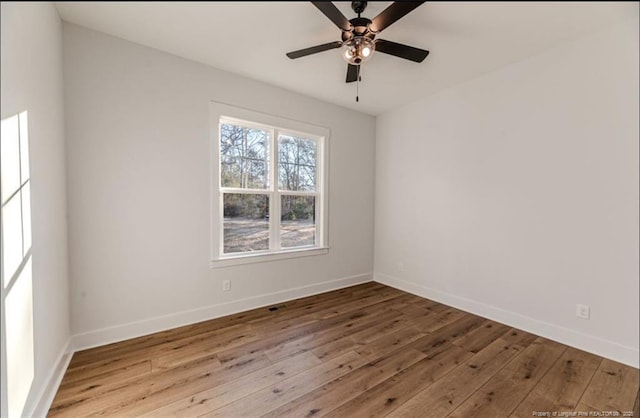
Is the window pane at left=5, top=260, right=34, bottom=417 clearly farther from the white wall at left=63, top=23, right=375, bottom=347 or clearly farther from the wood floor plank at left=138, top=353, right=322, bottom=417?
the white wall at left=63, top=23, right=375, bottom=347

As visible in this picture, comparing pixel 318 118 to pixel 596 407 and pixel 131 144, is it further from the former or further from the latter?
pixel 596 407

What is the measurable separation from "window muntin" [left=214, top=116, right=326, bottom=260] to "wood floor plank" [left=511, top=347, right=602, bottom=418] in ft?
7.91

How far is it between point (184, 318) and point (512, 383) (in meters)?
2.65

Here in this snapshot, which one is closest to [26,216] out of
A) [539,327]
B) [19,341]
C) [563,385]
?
[19,341]

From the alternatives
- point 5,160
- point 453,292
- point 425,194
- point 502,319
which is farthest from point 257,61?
point 502,319

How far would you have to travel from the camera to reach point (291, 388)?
1717mm

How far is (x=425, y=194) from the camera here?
3.38 m

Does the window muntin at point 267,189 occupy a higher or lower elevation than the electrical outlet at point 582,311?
higher

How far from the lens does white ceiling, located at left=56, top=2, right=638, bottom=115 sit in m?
0.52

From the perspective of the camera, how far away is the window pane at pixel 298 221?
3.32 metres

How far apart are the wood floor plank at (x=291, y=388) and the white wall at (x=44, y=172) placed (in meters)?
1.00

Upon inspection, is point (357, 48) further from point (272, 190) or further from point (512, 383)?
point (512, 383)

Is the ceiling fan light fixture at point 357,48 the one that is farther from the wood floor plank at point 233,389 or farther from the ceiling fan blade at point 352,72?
the wood floor plank at point 233,389

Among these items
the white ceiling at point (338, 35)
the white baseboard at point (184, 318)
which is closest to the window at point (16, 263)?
the white ceiling at point (338, 35)
